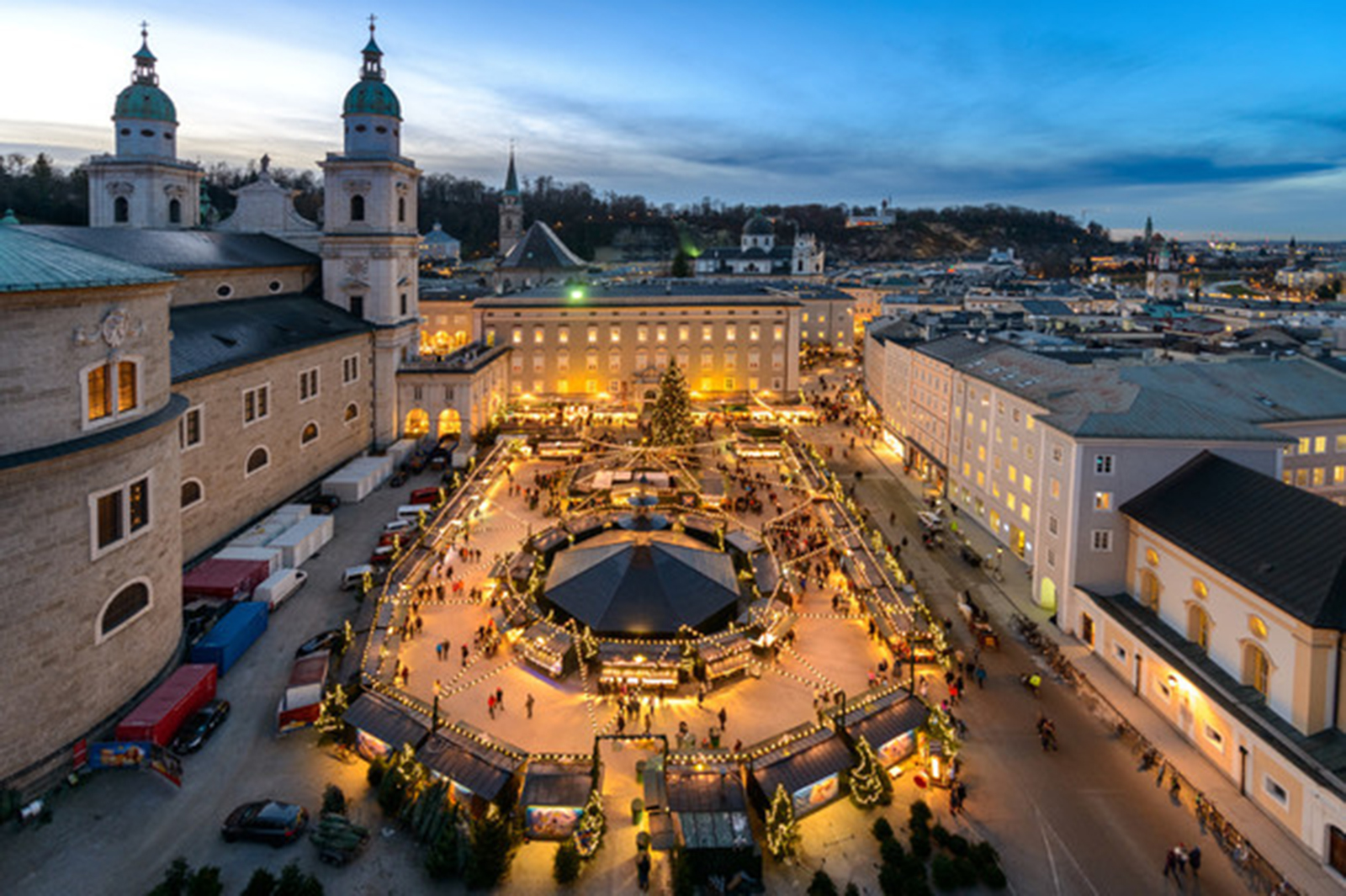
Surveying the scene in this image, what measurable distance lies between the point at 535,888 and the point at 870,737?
9322 millimetres

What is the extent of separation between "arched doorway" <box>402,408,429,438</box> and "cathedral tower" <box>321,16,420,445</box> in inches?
41.4

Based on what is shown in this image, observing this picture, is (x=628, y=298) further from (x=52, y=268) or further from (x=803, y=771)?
(x=803, y=771)

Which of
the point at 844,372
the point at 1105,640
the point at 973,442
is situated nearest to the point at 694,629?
the point at 1105,640

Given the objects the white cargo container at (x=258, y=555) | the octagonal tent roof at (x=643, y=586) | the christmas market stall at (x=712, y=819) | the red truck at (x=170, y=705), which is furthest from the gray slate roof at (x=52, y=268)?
the christmas market stall at (x=712, y=819)

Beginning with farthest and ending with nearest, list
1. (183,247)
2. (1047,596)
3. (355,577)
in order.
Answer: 1. (183,247)
2. (355,577)
3. (1047,596)

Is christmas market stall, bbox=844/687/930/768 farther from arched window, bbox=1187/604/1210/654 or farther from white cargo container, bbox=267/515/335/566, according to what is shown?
white cargo container, bbox=267/515/335/566

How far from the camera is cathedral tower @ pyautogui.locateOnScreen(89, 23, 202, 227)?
54.2 metres

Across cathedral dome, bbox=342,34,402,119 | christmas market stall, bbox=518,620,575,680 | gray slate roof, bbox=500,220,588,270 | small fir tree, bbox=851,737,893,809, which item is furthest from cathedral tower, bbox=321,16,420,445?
small fir tree, bbox=851,737,893,809

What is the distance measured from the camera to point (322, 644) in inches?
1085

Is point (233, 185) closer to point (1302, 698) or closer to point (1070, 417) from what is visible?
point (1070, 417)

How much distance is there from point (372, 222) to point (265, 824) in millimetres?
43804

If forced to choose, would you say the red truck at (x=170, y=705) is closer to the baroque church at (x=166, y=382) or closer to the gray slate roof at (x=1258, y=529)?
the baroque church at (x=166, y=382)

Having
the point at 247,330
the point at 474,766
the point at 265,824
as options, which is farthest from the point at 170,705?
the point at 247,330

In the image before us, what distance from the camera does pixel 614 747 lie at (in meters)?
23.2
